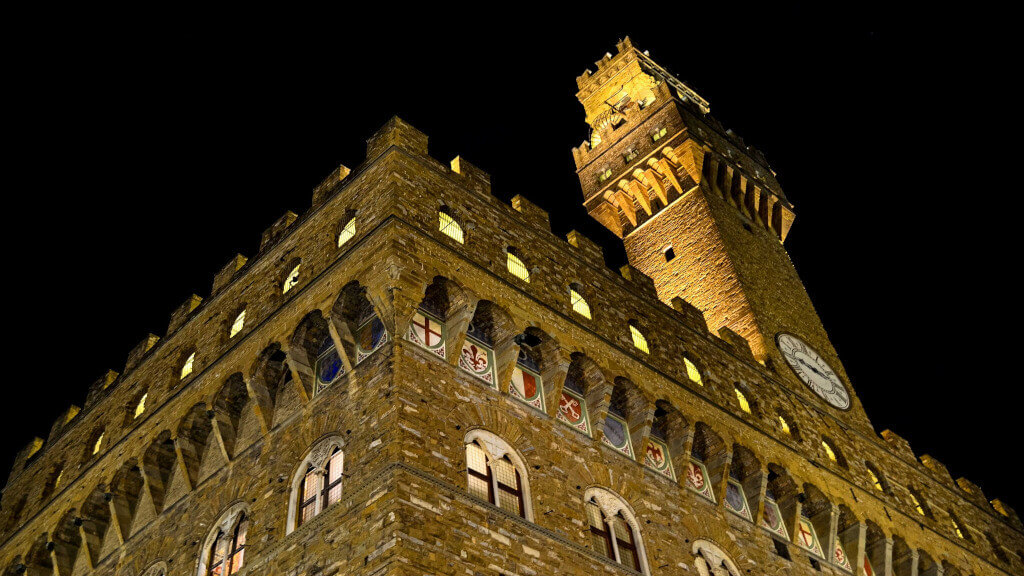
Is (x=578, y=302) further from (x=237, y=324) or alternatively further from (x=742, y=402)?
(x=237, y=324)

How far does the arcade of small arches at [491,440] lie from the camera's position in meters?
17.3

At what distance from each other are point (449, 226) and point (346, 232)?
6.35 ft

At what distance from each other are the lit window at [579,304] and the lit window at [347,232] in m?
4.48

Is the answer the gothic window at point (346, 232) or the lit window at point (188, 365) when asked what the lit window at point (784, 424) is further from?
the lit window at point (188, 365)

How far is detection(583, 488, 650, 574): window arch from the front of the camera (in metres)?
17.2

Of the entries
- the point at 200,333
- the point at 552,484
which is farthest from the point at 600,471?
the point at 200,333

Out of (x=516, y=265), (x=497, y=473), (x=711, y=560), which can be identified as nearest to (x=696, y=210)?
(x=516, y=265)

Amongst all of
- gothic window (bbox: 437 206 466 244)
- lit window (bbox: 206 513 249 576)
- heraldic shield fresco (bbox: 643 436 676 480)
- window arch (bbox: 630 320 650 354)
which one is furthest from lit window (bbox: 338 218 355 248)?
heraldic shield fresco (bbox: 643 436 676 480)

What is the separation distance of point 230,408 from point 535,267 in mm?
6322

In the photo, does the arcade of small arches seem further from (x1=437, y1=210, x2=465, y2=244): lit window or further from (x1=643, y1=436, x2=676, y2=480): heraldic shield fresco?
(x1=437, y1=210, x2=465, y2=244): lit window

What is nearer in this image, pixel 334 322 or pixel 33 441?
pixel 334 322

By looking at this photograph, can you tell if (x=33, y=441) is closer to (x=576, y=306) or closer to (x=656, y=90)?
(x=576, y=306)

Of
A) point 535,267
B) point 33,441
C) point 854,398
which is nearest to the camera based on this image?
point 535,267

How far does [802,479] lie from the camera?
22266mm
